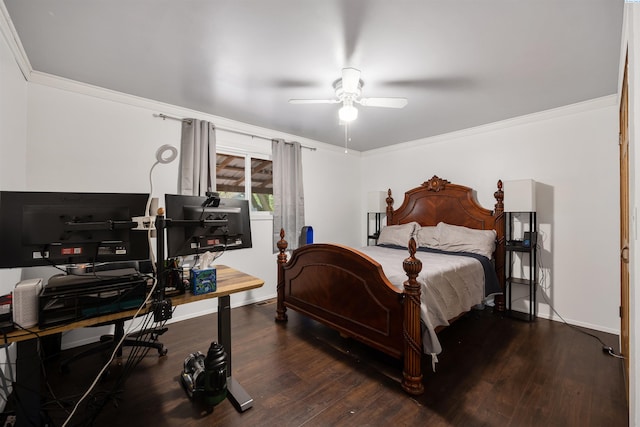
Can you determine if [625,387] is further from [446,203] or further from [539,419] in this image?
[446,203]

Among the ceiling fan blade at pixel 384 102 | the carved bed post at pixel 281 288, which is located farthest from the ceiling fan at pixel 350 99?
the carved bed post at pixel 281 288

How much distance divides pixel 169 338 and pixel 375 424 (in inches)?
79.8

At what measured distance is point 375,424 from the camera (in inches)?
61.0

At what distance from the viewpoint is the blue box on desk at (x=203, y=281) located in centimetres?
143

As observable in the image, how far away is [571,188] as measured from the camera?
290 centimetres

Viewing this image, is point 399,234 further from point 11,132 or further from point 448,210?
point 11,132

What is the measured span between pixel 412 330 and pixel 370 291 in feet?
1.32

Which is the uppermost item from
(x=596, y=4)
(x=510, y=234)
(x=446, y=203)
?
(x=596, y=4)

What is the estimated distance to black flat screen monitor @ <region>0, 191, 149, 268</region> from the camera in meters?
1.11

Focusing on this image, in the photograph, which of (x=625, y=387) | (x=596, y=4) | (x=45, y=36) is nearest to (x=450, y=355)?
(x=625, y=387)

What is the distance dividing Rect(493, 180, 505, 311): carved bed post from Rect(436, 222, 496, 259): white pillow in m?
0.08

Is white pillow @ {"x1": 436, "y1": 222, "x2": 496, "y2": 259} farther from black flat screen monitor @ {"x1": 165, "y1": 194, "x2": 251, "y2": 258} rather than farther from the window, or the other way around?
black flat screen monitor @ {"x1": 165, "y1": 194, "x2": 251, "y2": 258}

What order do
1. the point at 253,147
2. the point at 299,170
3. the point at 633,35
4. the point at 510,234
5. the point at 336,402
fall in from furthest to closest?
the point at 299,170
the point at 253,147
the point at 510,234
the point at 336,402
the point at 633,35

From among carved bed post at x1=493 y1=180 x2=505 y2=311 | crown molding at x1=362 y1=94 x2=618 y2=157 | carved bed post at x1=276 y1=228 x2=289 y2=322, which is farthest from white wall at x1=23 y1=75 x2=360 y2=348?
carved bed post at x1=493 y1=180 x2=505 y2=311
